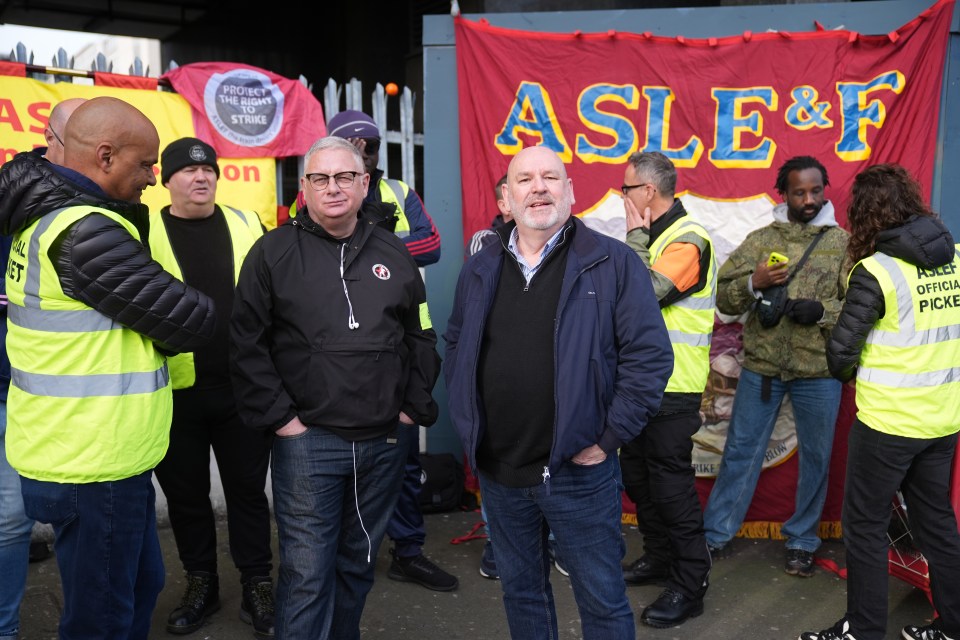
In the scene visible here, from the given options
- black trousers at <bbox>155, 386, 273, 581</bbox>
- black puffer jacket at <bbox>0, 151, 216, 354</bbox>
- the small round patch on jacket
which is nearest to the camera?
black puffer jacket at <bbox>0, 151, 216, 354</bbox>

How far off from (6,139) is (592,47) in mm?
3331

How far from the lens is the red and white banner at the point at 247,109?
188 inches

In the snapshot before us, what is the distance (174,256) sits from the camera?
3.47 meters

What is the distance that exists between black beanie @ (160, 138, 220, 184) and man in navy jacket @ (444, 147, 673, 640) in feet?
4.69

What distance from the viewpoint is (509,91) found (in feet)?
16.8

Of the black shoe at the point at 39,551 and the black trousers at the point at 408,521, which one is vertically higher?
the black trousers at the point at 408,521

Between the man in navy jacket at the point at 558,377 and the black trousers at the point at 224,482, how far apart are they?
129cm

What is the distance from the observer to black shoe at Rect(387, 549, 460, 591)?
415cm

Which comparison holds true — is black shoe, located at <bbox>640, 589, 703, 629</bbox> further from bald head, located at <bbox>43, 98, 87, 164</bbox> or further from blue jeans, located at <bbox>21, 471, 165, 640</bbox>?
bald head, located at <bbox>43, 98, 87, 164</bbox>

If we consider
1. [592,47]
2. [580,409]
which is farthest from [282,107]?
[580,409]

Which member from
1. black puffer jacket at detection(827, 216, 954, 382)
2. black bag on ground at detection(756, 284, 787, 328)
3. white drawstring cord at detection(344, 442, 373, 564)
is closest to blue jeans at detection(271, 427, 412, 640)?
white drawstring cord at detection(344, 442, 373, 564)

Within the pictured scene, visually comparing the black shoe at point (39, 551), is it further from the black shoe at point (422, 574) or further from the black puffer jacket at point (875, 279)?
the black puffer jacket at point (875, 279)

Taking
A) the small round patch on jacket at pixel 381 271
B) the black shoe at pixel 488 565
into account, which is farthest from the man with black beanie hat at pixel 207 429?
the black shoe at pixel 488 565

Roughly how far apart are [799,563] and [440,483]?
6.83ft
